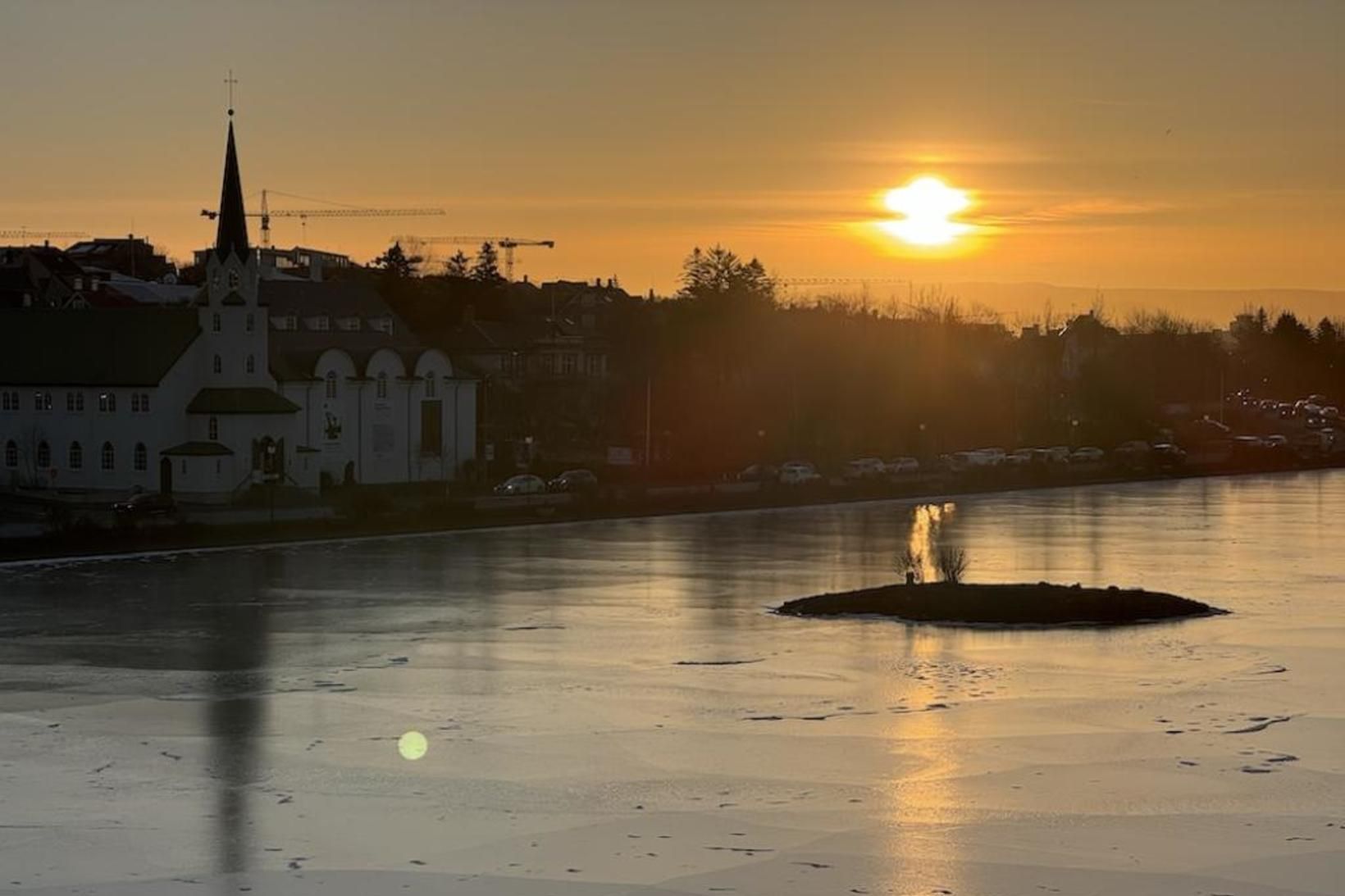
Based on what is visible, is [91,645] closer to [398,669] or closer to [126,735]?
[398,669]

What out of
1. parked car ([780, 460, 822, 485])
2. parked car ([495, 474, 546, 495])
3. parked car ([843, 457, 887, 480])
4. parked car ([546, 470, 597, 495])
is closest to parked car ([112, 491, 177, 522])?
parked car ([495, 474, 546, 495])

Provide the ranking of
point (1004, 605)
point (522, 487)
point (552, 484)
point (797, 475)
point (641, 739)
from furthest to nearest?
point (797, 475), point (552, 484), point (522, 487), point (1004, 605), point (641, 739)

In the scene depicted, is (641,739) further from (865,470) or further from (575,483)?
(865,470)

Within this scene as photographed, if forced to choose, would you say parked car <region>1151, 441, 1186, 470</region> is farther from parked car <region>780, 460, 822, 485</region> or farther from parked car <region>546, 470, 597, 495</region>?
parked car <region>546, 470, 597, 495</region>

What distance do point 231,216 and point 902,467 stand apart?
38.4 m

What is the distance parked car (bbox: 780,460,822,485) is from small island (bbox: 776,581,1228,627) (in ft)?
143

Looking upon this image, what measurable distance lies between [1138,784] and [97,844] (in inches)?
567

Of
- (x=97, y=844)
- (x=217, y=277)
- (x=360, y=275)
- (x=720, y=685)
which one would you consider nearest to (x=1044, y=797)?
(x=720, y=685)

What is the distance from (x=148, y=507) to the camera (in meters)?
70.5

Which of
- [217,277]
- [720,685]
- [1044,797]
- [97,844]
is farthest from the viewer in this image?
[217,277]

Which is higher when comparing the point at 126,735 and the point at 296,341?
the point at 296,341

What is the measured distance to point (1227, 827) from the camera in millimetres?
26484

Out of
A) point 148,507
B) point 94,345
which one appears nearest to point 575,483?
point 94,345

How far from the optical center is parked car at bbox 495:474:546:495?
82.8m
